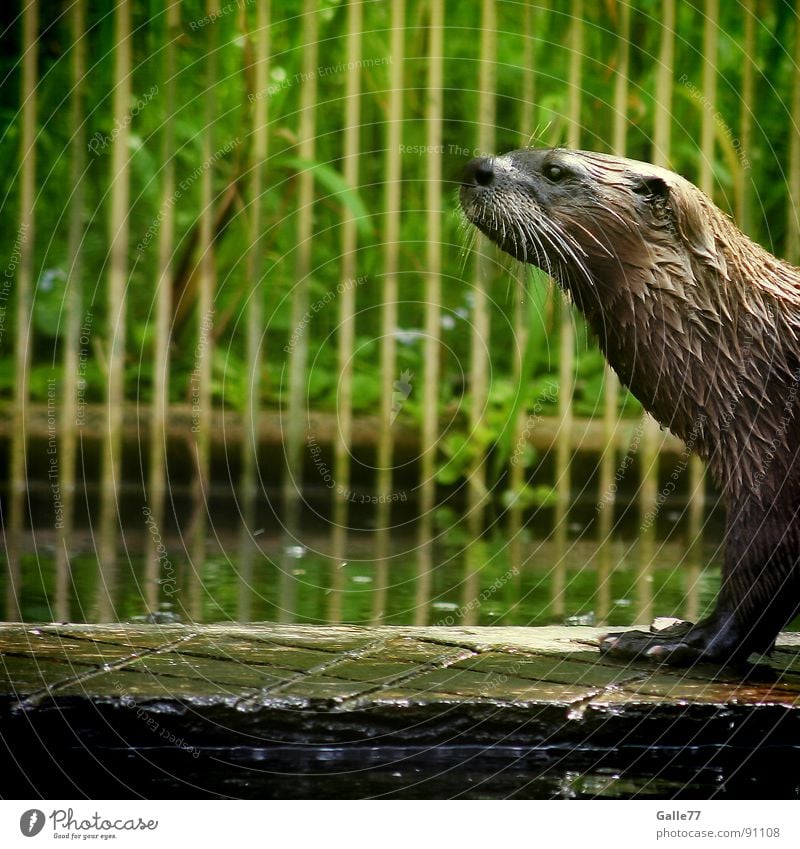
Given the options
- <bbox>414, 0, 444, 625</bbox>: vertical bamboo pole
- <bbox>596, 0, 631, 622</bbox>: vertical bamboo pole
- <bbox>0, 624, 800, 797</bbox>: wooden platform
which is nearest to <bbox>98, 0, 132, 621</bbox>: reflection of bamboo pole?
<bbox>414, 0, 444, 625</bbox>: vertical bamboo pole

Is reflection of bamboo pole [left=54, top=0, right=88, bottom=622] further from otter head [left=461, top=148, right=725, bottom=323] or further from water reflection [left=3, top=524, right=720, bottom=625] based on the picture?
otter head [left=461, top=148, right=725, bottom=323]

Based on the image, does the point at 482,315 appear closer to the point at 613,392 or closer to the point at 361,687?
the point at 613,392

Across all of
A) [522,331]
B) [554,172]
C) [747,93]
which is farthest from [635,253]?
[522,331]

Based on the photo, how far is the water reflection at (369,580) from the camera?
3.47m

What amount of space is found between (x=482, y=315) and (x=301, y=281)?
→ 97 cm

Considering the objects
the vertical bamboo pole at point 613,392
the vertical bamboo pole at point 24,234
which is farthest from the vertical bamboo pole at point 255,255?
the vertical bamboo pole at point 613,392

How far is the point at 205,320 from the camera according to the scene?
5.20 metres

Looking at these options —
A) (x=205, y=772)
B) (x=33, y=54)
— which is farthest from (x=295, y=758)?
(x=33, y=54)

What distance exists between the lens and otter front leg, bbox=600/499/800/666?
2.42m

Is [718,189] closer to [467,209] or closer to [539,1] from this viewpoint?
[539,1]

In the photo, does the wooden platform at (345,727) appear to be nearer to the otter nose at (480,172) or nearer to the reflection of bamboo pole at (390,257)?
the otter nose at (480,172)

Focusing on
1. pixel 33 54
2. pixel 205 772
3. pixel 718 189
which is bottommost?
pixel 205 772

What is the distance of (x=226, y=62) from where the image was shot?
5.59 meters

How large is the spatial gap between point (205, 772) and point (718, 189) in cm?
434
